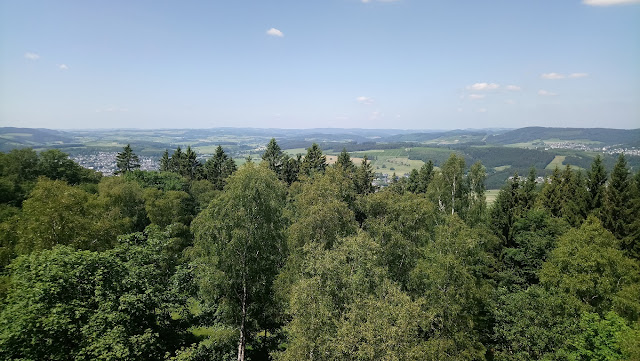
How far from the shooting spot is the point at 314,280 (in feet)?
46.5

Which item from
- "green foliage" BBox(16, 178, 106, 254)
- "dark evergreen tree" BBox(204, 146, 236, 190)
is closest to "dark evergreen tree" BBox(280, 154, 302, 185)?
"dark evergreen tree" BBox(204, 146, 236, 190)

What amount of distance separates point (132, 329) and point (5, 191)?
87.4 feet

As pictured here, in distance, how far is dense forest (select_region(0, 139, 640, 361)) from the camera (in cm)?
1323

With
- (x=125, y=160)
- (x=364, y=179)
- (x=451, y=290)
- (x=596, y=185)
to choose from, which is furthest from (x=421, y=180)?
(x=125, y=160)

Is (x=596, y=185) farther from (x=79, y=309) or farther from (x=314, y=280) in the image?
(x=79, y=309)

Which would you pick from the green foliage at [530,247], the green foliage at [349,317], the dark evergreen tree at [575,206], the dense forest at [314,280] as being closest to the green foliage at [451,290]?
the dense forest at [314,280]

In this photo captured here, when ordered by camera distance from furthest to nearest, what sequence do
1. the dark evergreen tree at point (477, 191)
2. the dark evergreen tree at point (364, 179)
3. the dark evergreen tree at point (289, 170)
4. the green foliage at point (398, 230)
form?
the dark evergreen tree at point (289, 170) < the dark evergreen tree at point (364, 179) < the dark evergreen tree at point (477, 191) < the green foliage at point (398, 230)

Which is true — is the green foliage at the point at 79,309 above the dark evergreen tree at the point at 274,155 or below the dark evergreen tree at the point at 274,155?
below

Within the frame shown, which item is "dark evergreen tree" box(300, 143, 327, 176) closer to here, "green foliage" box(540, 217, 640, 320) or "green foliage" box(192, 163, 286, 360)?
"green foliage" box(192, 163, 286, 360)

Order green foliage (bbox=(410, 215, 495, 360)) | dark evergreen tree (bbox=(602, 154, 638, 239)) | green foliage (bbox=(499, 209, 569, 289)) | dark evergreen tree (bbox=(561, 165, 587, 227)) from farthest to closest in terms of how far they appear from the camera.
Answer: dark evergreen tree (bbox=(561, 165, 587, 227)) < green foliage (bbox=(499, 209, 569, 289)) < dark evergreen tree (bbox=(602, 154, 638, 239)) < green foliage (bbox=(410, 215, 495, 360))

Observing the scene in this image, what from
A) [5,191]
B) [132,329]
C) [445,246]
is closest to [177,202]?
[5,191]

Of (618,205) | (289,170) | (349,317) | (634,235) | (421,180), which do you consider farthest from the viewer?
(421,180)

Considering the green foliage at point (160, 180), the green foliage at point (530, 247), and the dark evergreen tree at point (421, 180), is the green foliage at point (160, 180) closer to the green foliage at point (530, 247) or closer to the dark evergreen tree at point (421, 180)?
the dark evergreen tree at point (421, 180)

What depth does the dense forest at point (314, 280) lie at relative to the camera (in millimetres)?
13234
